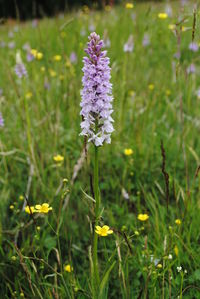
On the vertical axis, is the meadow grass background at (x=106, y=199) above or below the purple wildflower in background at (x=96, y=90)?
below

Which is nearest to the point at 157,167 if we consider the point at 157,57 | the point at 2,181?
the point at 2,181

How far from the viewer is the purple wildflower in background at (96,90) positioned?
1249 millimetres

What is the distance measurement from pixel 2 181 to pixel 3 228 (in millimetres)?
341

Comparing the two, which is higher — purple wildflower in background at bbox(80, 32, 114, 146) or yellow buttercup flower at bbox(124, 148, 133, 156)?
purple wildflower in background at bbox(80, 32, 114, 146)

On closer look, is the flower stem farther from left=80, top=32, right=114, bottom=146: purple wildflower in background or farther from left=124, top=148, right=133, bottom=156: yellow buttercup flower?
left=124, top=148, right=133, bottom=156: yellow buttercup flower

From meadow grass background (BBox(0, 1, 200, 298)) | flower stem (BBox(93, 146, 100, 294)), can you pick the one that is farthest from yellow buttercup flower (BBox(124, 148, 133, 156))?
flower stem (BBox(93, 146, 100, 294))

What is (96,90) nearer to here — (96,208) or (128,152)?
(96,208)

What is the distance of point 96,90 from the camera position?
1.25 m

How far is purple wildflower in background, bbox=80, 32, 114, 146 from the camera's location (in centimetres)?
A: 125

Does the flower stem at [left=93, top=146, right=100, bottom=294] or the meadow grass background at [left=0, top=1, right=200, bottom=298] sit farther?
the meadow grass background at [left=0, top=1, right=200, bottom=298]

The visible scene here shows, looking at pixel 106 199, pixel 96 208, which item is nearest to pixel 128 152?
pixel 106 199

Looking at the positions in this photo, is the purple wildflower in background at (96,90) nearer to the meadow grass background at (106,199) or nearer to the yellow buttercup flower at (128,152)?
the meadow grass background at (106,199)

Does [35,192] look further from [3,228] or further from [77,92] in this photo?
[77,92]

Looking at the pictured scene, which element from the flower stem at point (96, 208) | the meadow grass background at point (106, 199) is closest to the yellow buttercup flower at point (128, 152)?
the meadow grass background at point (106, 199)
